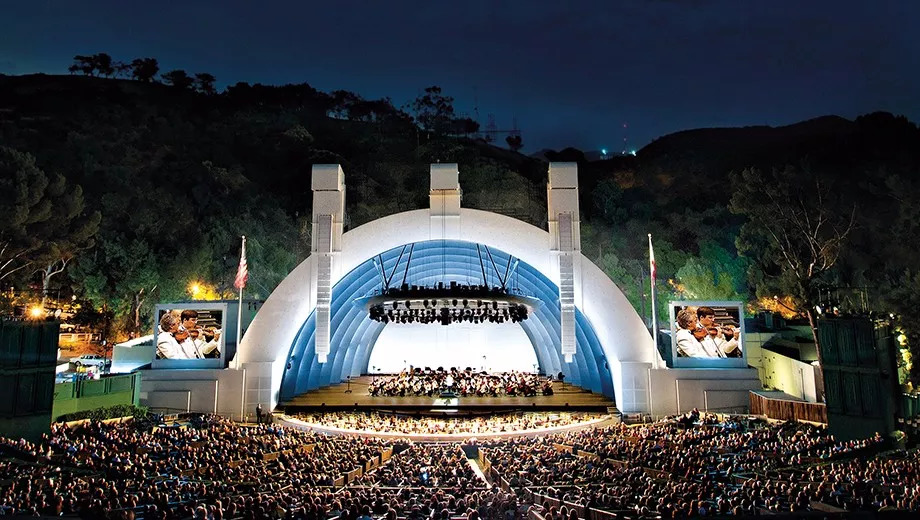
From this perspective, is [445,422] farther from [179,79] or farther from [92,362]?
[179,79]

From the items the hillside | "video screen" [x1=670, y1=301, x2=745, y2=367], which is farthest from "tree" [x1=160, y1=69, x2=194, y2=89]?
"video screen" [x1=670, y1=301, x2=745, y2=367]

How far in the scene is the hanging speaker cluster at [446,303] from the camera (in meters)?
24.0

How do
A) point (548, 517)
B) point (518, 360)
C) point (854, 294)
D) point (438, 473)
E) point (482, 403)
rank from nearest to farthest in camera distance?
point (548, 517) → point (438, 473) → point (482, 403) → point (854, 294) → point (518, 360)

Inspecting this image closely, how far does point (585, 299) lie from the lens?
89.5 feet

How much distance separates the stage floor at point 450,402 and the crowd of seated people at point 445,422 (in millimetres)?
549

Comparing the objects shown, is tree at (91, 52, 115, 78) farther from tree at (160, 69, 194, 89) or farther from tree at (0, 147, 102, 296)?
tree at (0, 147, 102, 296)

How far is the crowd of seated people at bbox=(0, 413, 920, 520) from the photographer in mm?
10625

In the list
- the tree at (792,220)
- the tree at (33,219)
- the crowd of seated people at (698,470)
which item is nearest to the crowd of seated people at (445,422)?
the crowd of seated people at (698,470)

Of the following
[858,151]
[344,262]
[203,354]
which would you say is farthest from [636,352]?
[858,151]

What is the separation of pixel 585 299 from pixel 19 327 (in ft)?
74.1

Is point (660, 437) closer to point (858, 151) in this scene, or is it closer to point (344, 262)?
point (344, 262)

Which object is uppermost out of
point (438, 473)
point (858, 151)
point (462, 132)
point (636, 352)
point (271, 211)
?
point (462, 132)

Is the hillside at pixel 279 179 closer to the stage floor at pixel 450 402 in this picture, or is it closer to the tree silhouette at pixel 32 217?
the tree silhouette at pixel 32 217

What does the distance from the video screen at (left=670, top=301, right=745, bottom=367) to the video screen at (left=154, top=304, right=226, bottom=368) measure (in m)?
21.7
